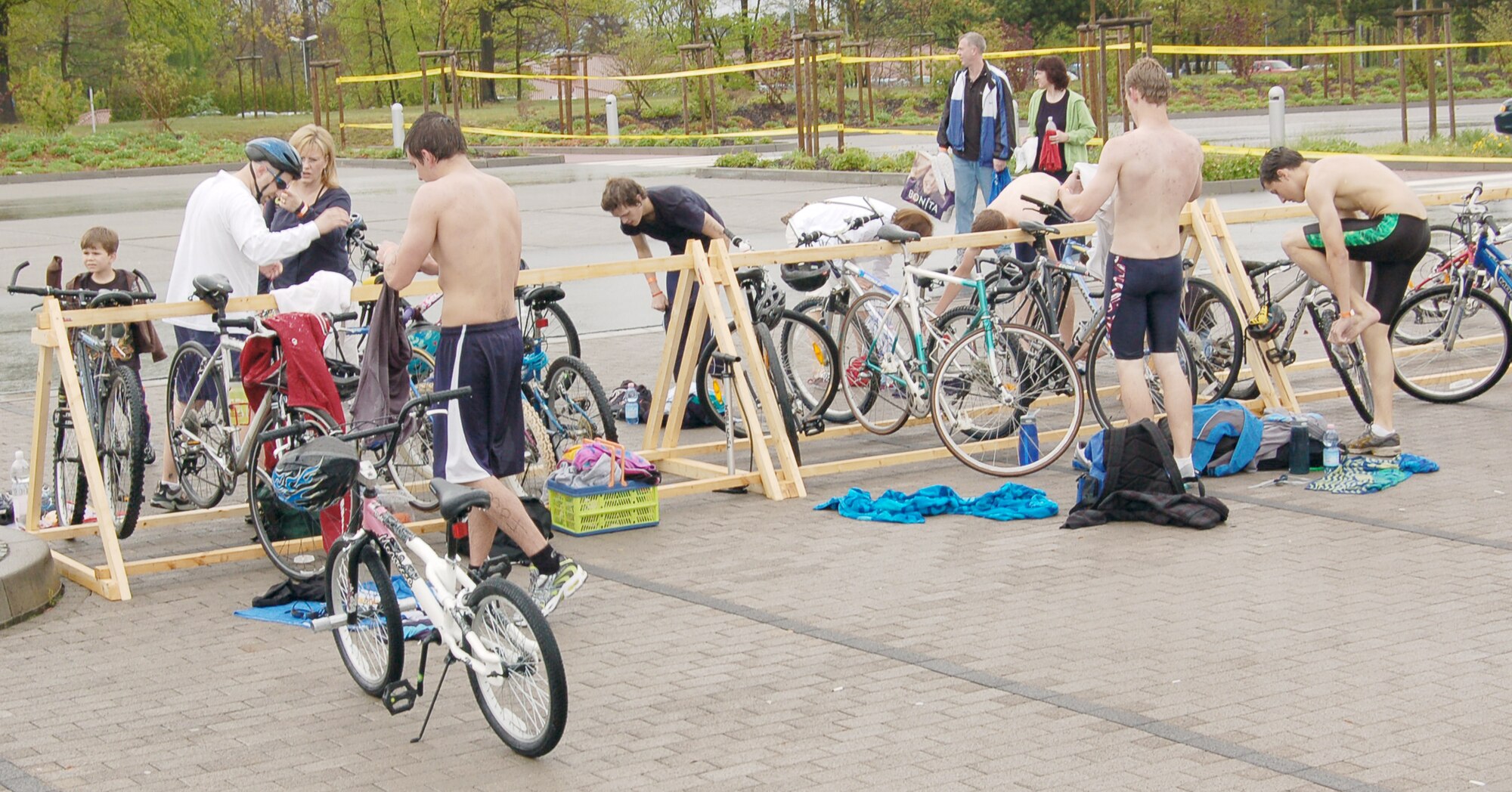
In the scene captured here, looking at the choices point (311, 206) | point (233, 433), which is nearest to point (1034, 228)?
point (311, 206)

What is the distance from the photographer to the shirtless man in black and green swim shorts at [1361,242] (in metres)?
8.69

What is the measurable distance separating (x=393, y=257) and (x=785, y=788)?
2853 mm

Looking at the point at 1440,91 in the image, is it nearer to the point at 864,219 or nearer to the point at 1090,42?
the point at 1090,42

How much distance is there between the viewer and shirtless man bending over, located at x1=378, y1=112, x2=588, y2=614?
20.9 ft

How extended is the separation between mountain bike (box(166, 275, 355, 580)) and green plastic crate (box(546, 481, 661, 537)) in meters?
1.13

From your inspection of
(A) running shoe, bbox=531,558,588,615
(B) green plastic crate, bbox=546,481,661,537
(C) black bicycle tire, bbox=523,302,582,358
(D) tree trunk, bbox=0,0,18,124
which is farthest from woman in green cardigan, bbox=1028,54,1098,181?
(D) tree trunk, bbox=0,0,18,124

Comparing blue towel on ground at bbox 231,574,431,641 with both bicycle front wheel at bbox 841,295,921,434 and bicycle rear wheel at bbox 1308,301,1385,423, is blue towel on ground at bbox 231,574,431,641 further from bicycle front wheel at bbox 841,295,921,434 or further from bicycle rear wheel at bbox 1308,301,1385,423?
bicycle rear wheel at bbox 1308,301,1385,423

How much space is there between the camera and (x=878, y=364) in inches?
368

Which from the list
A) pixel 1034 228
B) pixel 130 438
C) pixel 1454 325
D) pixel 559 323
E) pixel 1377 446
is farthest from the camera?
pixel 559 323

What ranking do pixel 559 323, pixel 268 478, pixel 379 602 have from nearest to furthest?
pixel 379 602, pixel 268 478, pixel 559 323

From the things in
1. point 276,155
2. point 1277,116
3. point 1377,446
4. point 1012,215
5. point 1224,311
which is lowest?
point 1377,446

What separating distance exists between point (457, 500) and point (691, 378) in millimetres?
3996

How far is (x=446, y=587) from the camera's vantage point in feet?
17.0

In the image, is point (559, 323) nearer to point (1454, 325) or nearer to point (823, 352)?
point (823, 352)
